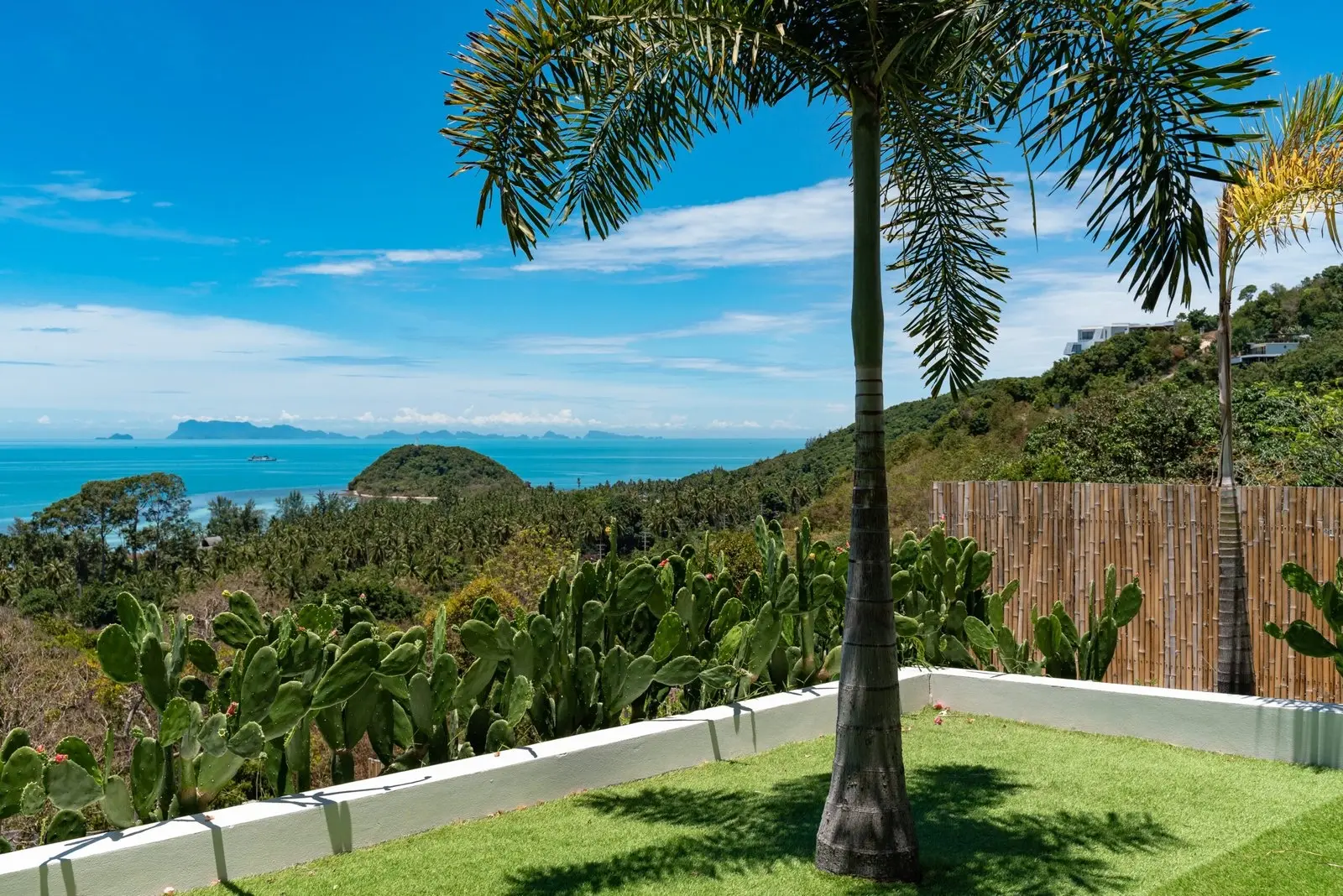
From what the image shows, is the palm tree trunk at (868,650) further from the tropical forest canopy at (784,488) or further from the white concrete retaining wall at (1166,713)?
the white concrete retaining wall at (1166,713)

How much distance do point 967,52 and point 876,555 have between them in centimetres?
163

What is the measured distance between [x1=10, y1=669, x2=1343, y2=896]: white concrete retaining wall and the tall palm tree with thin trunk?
1.26 m

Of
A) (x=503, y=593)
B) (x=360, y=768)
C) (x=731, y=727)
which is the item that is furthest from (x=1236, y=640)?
(x=503, y=593)

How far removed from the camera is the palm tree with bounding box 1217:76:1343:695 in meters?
4.88

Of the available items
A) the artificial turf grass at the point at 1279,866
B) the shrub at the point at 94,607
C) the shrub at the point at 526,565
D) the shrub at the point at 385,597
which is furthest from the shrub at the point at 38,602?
the artificial turf grass at the point at 1279,866

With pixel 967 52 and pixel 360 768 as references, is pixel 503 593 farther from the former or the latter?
pixel 967 52

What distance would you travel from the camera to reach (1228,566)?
536 centimetres

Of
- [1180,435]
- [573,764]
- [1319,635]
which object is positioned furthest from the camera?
[1180,435]

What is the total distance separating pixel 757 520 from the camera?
212 inches

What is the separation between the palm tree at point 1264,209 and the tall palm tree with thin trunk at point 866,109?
1814mm

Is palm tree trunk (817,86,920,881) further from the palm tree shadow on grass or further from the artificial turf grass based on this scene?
the artificial turf grass

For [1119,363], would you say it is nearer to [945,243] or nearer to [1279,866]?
[945,243]

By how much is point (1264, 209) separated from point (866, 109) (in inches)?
111

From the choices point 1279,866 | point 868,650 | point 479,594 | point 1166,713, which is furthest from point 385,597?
point 1279,866
